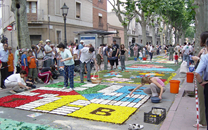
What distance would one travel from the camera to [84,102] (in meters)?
7.05

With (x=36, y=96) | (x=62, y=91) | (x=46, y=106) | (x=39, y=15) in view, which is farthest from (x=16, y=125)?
(x=39, y=15)

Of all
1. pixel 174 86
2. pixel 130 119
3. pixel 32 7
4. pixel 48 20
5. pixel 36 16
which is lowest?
pixel 130 119

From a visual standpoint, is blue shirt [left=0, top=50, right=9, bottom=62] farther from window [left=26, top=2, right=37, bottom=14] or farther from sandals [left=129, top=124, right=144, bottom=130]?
window [left=26, top=2, right=37, bottom=14]

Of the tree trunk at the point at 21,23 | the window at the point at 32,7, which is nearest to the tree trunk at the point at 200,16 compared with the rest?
the tree trunk at the point at 21,23

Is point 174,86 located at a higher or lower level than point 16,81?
lower

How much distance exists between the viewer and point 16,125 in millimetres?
5117

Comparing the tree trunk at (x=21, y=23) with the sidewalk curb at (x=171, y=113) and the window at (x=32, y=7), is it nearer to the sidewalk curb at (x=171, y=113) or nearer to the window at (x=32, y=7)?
the sidewalk curb at (x=171, y=113)

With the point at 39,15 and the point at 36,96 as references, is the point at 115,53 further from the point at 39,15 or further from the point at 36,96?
Result: the point at 39,15

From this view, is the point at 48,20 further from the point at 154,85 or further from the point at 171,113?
the point at 171,113

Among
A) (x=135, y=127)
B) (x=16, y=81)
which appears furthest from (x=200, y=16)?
(x=16, y=81)

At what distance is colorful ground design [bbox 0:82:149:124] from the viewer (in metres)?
5.95

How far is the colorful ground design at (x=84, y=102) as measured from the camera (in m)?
5.95

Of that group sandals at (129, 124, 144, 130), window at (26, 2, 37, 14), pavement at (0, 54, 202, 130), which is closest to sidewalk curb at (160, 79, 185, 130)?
pavement at (0, 54, 202, 130)

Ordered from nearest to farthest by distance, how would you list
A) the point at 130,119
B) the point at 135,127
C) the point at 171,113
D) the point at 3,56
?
the point at 135,127 → the point at 130,119 → the point at 171,113 → the point at 3,56
